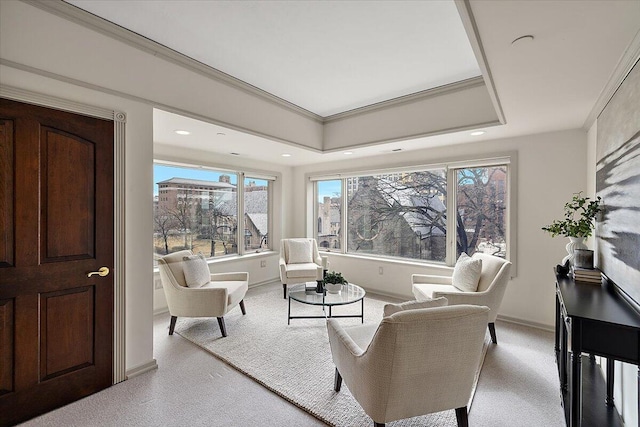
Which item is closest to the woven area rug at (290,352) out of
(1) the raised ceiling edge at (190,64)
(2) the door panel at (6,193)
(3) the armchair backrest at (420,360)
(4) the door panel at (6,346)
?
(3) the armchair backrest at (420,360)

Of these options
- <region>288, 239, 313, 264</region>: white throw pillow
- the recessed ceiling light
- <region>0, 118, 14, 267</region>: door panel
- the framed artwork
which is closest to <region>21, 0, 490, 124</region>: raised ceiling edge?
the recessed ceiling light

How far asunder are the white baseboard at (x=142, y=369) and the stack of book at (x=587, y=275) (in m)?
3.44

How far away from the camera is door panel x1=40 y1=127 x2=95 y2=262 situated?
6.28 feet

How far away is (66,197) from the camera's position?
200cm

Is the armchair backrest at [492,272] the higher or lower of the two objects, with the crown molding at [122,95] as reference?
lower

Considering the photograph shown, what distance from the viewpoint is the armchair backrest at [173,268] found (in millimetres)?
3025

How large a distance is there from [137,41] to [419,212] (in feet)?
12.9

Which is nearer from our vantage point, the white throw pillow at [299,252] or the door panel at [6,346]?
the door panel at [6,346]

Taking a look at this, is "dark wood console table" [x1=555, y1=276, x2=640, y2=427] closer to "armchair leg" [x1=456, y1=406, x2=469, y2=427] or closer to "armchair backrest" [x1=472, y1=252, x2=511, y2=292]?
"armchair leg" [x1=456, y1=406, x2=469, y2=427]

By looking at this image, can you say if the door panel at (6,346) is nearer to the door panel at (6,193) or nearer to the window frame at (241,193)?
the door panel at (6,193)

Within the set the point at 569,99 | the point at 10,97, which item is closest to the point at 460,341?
the point at 569,99

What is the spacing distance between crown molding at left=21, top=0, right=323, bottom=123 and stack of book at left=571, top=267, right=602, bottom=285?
3.42m

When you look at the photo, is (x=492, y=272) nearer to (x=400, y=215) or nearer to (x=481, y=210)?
(x=481, y=210)

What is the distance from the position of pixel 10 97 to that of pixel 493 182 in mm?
4605
